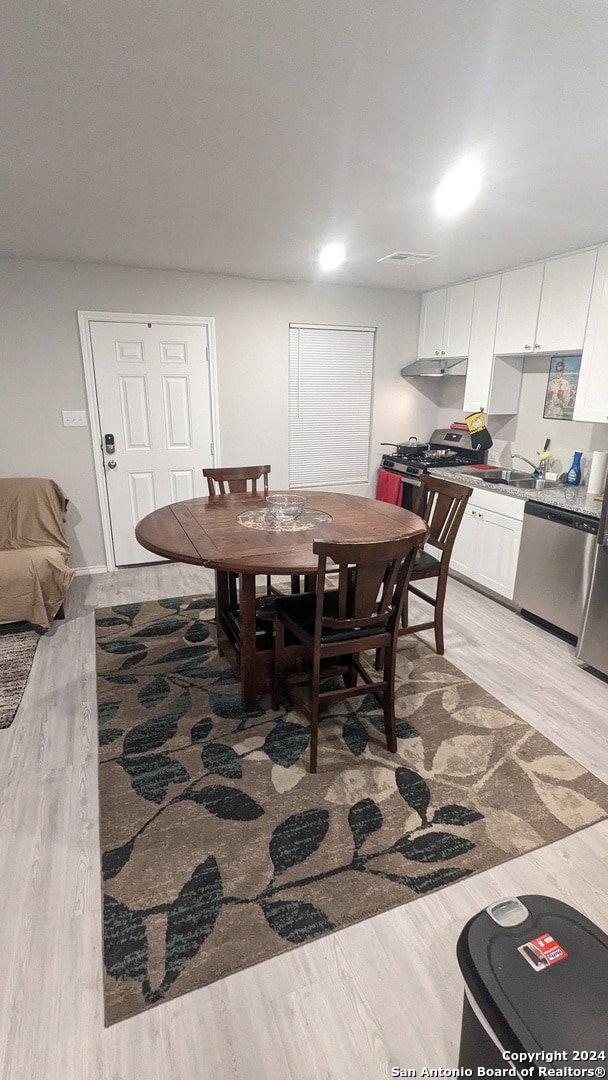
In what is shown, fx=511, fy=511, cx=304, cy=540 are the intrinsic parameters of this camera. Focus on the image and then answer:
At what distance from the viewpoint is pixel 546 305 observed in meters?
3.46

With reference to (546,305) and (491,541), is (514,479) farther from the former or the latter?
(546,305)

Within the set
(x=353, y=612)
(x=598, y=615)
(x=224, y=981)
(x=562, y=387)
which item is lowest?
(x=224, y=981)

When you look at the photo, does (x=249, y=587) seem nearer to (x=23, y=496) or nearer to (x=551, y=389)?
(x=23, y=496)

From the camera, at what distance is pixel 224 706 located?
2521mm

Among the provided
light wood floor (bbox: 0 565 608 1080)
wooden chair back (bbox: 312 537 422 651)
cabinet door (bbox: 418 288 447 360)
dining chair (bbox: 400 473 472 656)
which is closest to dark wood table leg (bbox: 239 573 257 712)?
wooden chair back (bbox: 312 537 422 651)

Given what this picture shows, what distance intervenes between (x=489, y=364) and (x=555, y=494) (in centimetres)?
128

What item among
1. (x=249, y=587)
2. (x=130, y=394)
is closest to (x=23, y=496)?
(x=130, y=394)

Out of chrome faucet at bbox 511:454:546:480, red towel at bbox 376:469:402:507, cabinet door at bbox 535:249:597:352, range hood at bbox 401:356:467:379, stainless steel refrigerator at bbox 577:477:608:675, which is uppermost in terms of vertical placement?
cabinet door at bbox 535:249:597:352

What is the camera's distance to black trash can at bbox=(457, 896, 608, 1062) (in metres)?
0.80

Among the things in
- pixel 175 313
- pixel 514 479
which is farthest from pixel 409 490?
pixel 175 313

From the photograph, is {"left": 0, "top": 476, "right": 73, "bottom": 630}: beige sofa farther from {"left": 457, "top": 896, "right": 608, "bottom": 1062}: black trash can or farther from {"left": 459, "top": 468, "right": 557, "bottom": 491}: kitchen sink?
{"left": 459, "top": 468, "right": 557, "bottom": 491}: kitchen sink

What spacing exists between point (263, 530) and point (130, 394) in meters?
2.35

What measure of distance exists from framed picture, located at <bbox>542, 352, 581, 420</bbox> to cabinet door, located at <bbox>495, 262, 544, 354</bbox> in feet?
1.01

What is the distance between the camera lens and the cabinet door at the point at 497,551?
11.7ft
